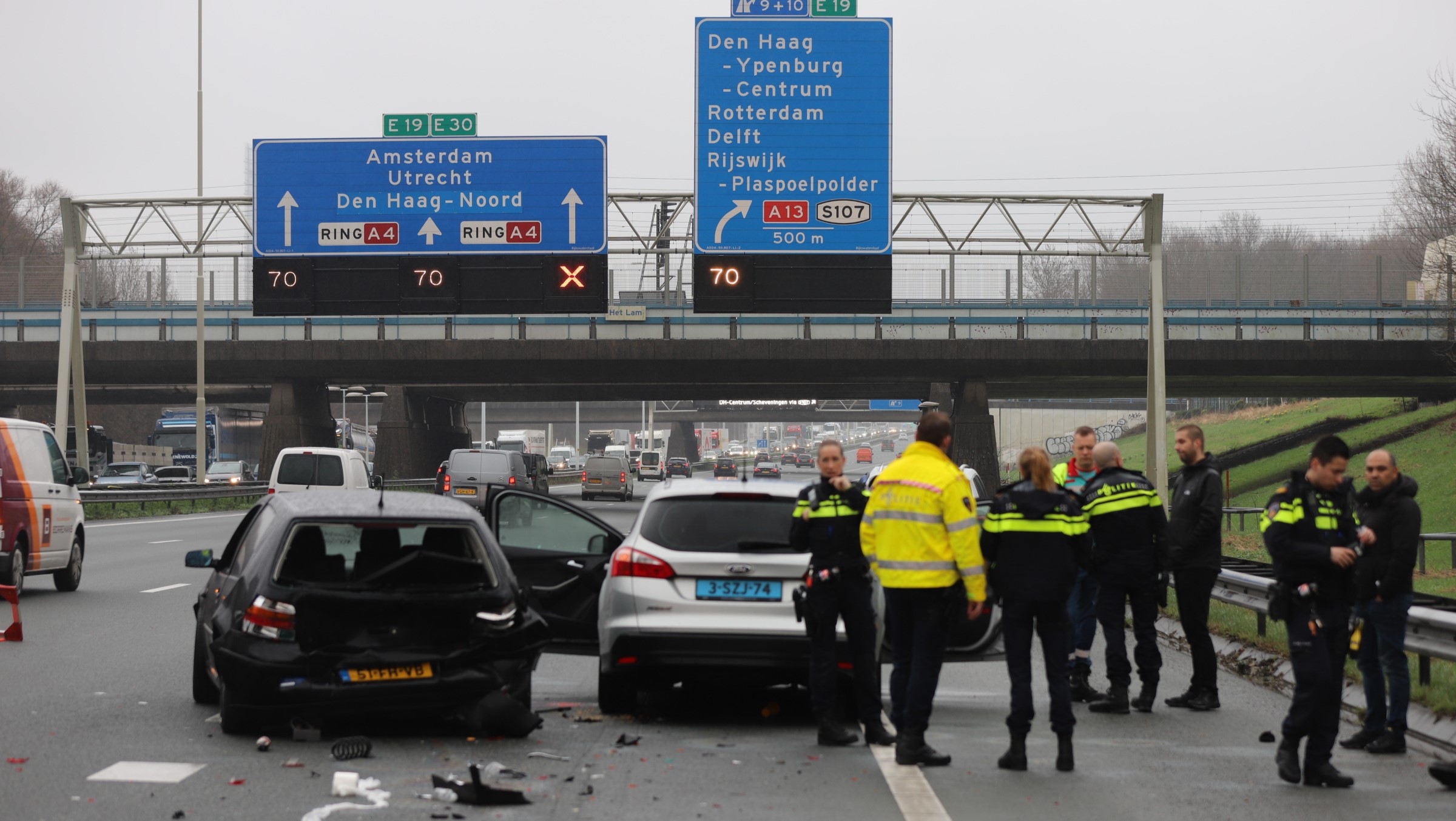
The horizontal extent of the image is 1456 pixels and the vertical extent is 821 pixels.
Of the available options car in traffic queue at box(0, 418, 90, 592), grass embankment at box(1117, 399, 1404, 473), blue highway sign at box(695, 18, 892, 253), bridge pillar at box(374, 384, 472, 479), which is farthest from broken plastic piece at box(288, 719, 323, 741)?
grass embankment at box(1117, 399, 1404, 473)

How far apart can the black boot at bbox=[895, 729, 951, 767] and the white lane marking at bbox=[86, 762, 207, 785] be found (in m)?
3.44

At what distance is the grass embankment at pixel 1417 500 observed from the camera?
1067 centimetres

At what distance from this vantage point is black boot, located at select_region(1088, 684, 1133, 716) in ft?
31.4

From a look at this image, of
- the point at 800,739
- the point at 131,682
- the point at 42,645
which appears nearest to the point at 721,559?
the point at 800,739

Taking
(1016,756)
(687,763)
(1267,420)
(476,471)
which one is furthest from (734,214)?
A: (1267,420)

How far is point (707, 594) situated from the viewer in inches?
343

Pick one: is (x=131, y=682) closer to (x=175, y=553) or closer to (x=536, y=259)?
(x=175, y=553)

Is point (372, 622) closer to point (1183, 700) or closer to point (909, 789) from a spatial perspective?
point (909, 789)

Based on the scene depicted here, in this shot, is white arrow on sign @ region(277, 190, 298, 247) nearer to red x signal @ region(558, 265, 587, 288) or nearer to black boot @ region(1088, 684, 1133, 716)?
red x signal @ region(558, 265, 587, 288)

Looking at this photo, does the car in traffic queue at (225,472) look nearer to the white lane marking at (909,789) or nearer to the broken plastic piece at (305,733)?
the broken plastic piece at (305,733)

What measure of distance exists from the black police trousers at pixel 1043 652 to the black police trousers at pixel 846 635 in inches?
31.1

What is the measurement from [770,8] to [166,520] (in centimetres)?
1952

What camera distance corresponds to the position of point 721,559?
8.76 m

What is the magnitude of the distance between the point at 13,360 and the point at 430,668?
147ft
